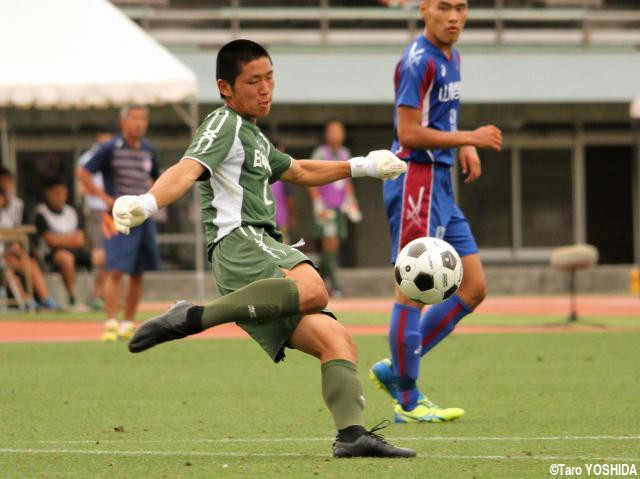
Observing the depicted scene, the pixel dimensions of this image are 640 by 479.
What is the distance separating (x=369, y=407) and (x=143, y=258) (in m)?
5.57

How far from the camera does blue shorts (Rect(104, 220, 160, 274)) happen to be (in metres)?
14.0

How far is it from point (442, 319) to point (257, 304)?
2.36 metres

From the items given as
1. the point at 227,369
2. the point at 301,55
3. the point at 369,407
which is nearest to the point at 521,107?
the point at 301,55

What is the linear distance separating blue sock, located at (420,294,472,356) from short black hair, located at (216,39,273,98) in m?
2.31

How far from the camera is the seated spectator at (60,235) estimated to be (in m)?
20.0

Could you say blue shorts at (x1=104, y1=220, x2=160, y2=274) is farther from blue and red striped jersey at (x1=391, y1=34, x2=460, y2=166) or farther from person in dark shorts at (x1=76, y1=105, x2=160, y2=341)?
blue and red striped jersey at (x1=391, y1=34, x2=460, y2=166)

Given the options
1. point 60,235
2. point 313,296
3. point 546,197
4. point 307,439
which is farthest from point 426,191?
point 546,197

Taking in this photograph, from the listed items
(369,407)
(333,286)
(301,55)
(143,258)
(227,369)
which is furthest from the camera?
(301,55)

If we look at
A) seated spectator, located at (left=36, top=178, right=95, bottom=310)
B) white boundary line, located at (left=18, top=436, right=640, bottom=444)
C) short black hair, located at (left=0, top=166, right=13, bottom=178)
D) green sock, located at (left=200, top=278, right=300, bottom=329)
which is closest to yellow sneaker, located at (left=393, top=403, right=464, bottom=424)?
white boundary line, located at (left=18, top=436, right=640, bottom=444)

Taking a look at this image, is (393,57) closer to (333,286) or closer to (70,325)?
(333,286)

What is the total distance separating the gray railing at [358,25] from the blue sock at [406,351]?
16.5 meters

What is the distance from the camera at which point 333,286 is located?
72.3ft

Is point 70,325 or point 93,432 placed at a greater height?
point 93,432

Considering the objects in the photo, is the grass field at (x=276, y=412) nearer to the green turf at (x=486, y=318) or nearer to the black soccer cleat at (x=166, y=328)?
the black soccer cleat at (x=166, y=328)
